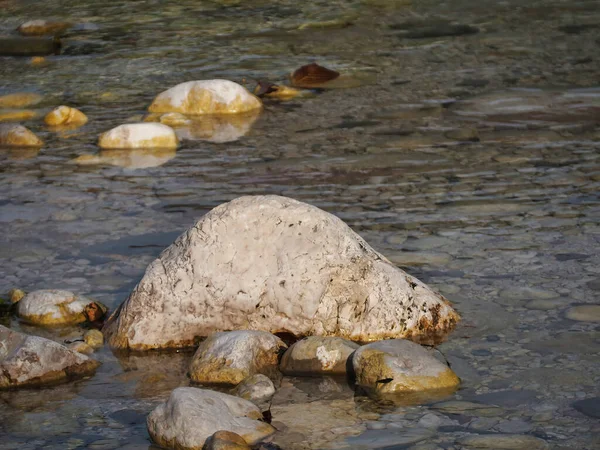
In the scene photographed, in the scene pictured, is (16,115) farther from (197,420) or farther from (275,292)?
(197,420)

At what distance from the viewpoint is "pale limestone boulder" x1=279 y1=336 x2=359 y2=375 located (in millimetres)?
4242

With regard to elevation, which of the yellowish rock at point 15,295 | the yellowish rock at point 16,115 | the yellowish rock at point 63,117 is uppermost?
the yellowish rock at point 15,295

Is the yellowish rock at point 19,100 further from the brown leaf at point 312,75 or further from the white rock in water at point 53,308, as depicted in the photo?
the white rock in water at point 53,308

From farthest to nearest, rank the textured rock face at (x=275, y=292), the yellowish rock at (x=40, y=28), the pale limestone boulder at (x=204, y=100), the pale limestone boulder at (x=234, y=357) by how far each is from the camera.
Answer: the yellowish rock at (x=40, y=28) < the pale limestone boulder at (x=204, y=100) < the textured rock face at (x=275, y=292) < the pale limestone boulder at (x=234, y=357)

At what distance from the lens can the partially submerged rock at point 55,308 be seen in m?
4.83

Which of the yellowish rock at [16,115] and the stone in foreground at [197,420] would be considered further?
the yellowish rock at [16,115]

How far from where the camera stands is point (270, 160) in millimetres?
7531

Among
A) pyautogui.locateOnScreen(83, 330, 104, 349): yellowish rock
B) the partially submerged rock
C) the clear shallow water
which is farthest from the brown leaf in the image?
pyautogui.locateOnScreen(83, 330, 104, 349): yellowish rock

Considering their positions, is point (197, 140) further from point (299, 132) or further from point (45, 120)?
point (45, 120)

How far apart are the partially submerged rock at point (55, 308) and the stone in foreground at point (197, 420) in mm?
1281

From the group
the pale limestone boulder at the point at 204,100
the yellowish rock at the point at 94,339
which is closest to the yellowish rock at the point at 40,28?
the pale limestone boulder at the point at 204,100

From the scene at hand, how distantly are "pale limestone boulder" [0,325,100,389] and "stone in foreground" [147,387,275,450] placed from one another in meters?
0.73

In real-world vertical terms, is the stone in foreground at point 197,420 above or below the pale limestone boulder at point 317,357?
above

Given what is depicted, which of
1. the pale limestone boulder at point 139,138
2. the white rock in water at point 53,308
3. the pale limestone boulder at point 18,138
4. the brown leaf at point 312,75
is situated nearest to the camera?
the white rock in water at point 53,308
